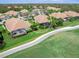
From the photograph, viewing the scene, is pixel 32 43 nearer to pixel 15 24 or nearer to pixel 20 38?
pixel 20 38

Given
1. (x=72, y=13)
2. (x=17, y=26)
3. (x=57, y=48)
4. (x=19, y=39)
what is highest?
(x=72, y=13)

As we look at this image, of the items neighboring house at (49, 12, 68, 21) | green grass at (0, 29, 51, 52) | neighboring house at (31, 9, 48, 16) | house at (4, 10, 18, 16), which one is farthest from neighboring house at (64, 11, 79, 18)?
house at (4, 10, 18, 16)

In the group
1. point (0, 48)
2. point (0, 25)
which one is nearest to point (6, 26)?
point (0, 25)

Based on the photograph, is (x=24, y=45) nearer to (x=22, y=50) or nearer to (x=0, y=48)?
(x=22, y=50)

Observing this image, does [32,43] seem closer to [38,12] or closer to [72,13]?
[38,12]

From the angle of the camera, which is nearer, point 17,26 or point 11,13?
point 17,26

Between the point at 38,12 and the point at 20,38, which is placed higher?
the point at 38,12

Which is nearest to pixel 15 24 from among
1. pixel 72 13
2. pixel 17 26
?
pixel 17 26
